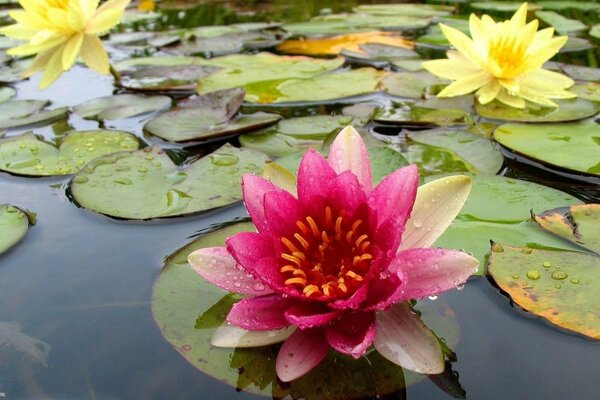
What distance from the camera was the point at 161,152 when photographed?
208cm

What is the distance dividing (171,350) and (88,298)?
0.34 metres

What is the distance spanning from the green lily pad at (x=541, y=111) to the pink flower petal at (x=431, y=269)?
1592mm

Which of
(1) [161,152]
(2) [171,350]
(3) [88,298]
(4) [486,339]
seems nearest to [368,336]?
(4) [486,339]

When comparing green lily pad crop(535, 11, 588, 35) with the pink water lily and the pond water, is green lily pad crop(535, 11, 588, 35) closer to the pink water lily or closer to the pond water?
the pond water

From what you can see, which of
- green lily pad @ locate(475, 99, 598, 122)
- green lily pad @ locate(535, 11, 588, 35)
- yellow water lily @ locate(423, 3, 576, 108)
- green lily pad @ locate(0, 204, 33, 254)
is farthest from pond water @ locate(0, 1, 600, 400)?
green lily pad @ locate(535, 11, 588, 35)

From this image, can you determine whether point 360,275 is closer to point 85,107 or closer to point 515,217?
point 515,217

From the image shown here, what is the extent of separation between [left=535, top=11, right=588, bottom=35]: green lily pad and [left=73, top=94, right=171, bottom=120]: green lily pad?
359 centimetres

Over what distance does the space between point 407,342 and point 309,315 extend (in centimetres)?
20

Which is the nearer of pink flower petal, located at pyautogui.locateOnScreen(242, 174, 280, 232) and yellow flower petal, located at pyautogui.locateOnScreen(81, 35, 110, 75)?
pink flower petal, located at pyautogui.locateOnScreen(242, 174, 280, 232)

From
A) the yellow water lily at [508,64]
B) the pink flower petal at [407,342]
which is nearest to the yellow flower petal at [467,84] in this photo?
the yellow water lily at [508,64]

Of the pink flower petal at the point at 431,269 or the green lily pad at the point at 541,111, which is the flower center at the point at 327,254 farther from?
the green lily pad at the point at 541,111

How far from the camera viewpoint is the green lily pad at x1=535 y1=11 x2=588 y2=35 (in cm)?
462

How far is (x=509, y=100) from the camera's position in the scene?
247 centimetres

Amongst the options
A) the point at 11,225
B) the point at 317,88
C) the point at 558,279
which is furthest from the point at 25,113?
the point at 558,279
